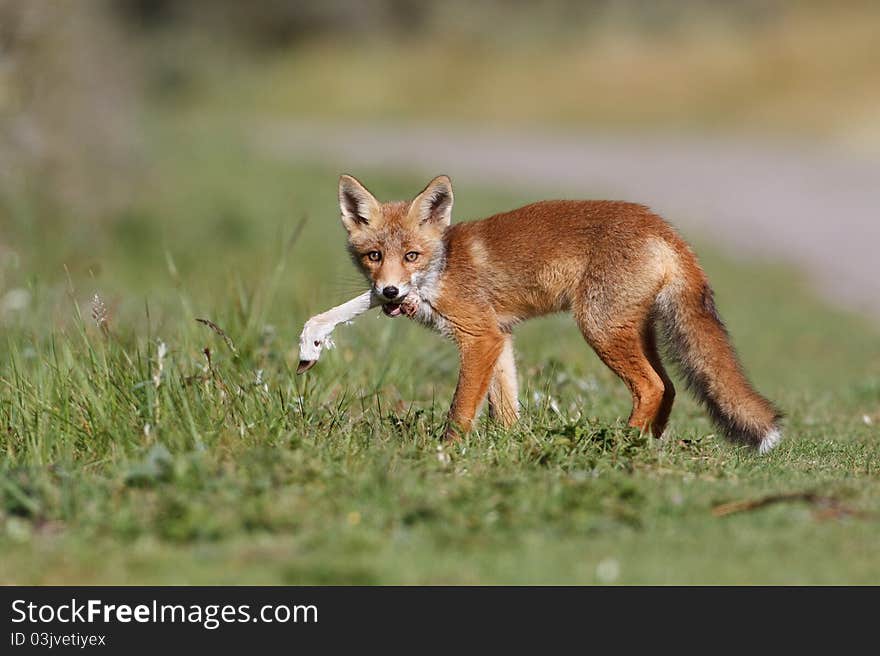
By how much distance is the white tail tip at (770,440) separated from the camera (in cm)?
602

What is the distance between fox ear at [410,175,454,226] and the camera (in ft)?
22.5

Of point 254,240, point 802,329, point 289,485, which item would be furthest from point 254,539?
point 254,240

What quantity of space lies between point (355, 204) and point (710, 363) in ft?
7.01

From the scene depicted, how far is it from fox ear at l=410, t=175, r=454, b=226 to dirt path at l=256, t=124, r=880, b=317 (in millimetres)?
7504

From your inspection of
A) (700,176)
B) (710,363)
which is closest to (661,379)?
(710,363)

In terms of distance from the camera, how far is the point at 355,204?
6949mm

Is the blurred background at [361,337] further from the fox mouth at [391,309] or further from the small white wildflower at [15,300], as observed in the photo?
the fox mouth at [391,309]

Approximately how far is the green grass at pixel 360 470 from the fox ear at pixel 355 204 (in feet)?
1.46

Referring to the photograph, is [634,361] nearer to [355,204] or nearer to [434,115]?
[355,204]

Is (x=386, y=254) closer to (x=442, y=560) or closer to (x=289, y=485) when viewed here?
(x=289, y=485)

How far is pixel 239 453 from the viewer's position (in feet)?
18.4
